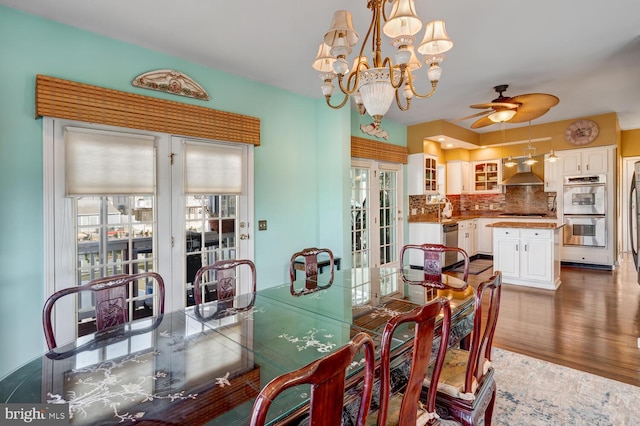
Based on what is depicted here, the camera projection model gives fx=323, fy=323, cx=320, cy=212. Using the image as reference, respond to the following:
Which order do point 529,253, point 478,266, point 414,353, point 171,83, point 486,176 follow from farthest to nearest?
point 486,176
point 478,266
point 529,253
point 171,83
point 414,353

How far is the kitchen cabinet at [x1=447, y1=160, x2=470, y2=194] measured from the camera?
23.1ft

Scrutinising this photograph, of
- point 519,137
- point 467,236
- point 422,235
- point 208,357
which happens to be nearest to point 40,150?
point 208,357

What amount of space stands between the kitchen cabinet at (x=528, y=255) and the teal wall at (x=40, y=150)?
8.60 feet

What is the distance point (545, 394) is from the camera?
86.7 inches

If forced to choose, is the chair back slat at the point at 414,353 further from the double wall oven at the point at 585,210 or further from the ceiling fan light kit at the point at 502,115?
the double wall oven at the point at 585,210

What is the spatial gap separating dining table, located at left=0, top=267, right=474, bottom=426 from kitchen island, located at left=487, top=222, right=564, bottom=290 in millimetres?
3265

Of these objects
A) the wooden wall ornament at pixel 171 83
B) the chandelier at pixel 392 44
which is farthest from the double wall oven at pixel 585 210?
the wooden wall ornament at pixel 171 83

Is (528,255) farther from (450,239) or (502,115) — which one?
(502,115)

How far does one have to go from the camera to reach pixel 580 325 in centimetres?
331

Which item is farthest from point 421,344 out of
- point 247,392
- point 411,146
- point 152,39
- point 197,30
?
point 411,146

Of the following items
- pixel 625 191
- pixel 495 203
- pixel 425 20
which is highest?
pixel 425 20

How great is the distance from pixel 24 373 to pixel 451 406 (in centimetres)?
174

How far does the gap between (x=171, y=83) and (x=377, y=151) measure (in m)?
3.25

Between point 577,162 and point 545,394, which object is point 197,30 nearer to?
point 545,394
